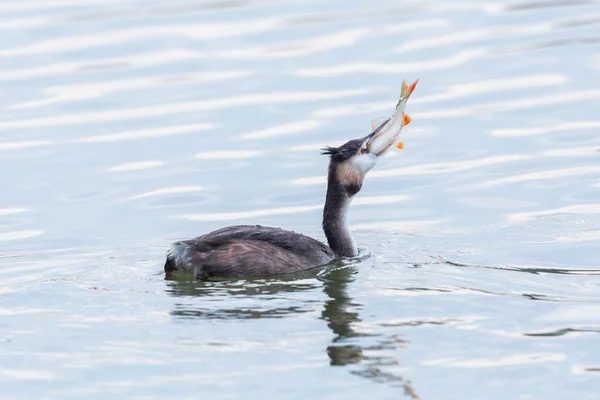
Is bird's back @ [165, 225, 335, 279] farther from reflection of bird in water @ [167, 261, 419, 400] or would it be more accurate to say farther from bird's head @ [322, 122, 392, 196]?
bird's head @ [322, 122, 392, 196]

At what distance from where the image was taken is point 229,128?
18062 millimetres

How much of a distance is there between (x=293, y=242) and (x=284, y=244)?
111 millimetres

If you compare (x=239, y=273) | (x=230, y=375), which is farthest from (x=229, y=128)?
(x=230, y=375)

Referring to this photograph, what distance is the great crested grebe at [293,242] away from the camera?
12.2 meters

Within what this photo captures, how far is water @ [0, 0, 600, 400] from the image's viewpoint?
9797 mm

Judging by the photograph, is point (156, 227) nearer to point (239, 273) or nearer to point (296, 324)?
point (239, 273)

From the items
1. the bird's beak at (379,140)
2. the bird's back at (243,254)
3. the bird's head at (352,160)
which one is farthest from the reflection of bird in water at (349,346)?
the bird's beak at (379,140)

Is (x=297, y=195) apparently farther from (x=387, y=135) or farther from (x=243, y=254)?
(x=243, y=254)

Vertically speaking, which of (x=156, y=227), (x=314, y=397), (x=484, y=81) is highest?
(x=484, y=81)

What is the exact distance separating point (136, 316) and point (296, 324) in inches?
48.8

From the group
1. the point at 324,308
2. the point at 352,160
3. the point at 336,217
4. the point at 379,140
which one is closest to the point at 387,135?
the point at 379,140

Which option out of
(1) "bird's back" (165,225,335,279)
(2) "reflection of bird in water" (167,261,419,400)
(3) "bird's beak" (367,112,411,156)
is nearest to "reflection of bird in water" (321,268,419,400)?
(2) "reflection of bird in water" (167,261,419,400)

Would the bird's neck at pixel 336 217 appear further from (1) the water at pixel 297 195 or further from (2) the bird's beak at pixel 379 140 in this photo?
(2) the bird's beak at pixel 379 140

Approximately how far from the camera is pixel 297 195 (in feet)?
51.6
